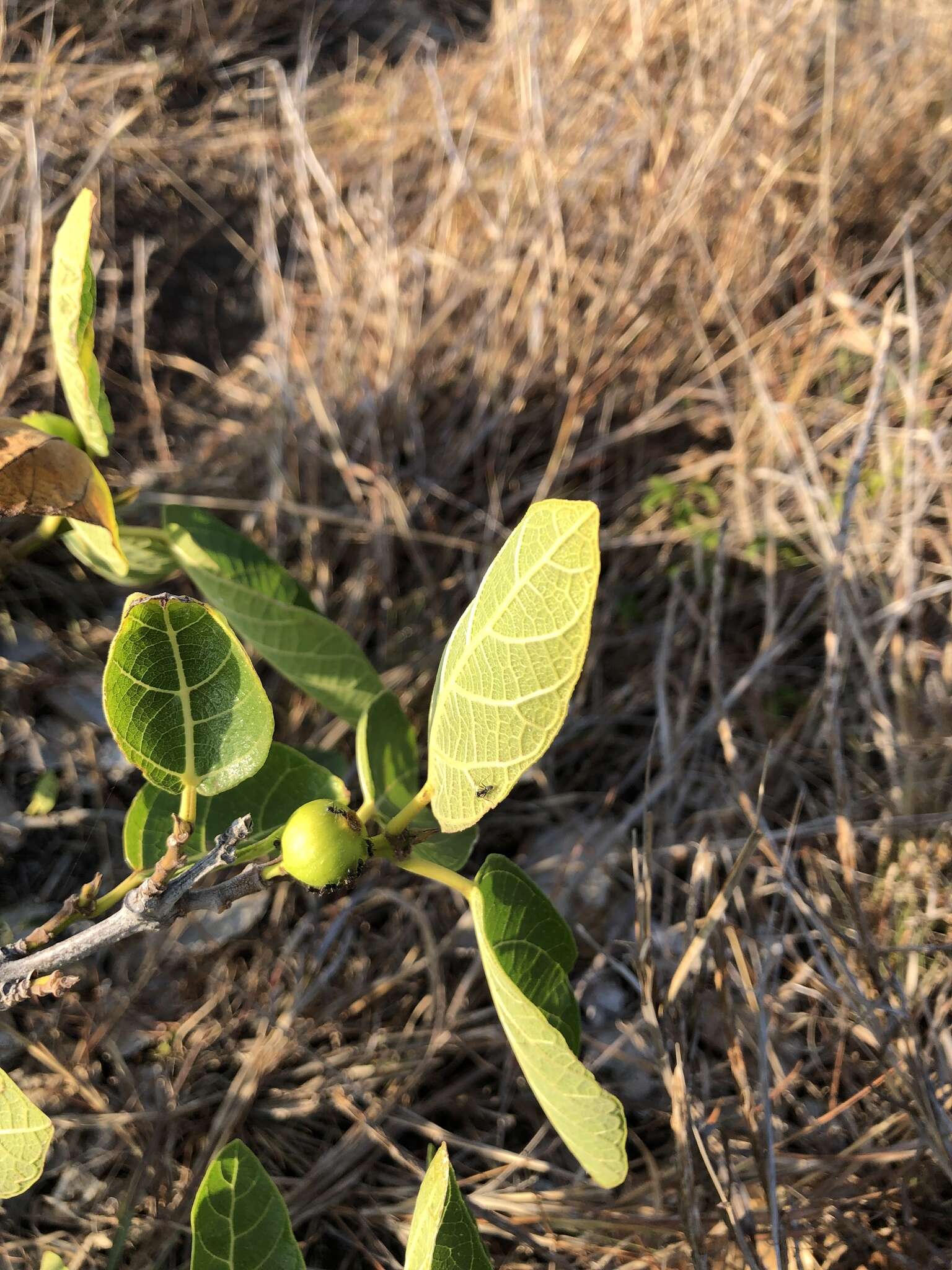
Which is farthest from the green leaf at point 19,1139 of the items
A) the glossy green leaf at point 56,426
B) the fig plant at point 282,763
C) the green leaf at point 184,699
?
the glossy green leaf at point 56,426

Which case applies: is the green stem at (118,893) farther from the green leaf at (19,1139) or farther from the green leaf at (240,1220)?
the green leaf at (240,1220)

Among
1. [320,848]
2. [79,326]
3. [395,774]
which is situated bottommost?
[395,774]

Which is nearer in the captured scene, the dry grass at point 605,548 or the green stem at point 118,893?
the green stem at point 118,893

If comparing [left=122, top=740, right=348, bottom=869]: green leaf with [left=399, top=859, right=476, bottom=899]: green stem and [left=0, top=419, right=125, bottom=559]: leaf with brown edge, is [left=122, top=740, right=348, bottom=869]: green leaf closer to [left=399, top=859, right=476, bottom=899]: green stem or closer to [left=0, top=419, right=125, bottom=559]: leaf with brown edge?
[left=399, top=859, right=476, bottom=899]: green stem

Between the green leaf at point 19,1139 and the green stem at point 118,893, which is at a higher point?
the green stem at point 118,893

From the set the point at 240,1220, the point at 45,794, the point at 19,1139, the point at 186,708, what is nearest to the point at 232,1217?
the point at 240,1220

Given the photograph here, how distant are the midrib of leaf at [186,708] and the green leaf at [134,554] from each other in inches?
11.3

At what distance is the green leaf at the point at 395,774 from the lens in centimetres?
77

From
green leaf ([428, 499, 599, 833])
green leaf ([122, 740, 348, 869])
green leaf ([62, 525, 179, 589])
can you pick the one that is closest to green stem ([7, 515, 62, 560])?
green leaf ([62, 525, 179, 589])

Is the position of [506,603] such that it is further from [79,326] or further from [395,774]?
[79,326]

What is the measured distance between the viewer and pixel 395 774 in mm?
916

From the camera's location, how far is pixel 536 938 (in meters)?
0.78

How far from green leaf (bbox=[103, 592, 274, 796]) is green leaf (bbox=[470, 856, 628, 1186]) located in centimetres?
22

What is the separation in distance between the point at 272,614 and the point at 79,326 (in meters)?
0.31
